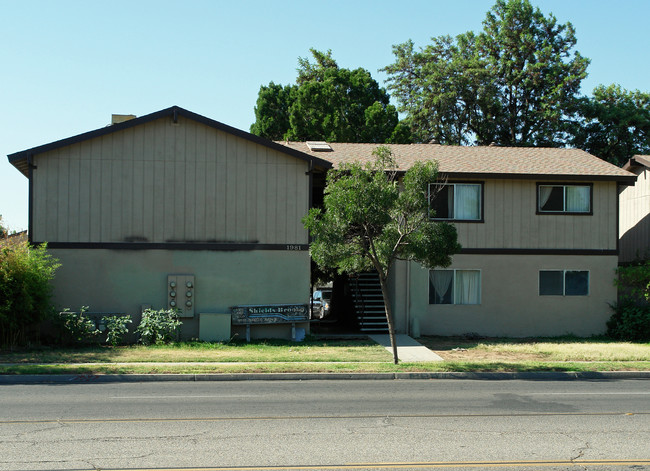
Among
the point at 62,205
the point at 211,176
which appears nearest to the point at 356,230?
the point at 211,176

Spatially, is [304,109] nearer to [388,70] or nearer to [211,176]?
[388,70]

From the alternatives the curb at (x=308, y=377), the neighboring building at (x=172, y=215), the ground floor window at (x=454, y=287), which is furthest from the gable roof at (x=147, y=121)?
the curb at (x=308, y=377)

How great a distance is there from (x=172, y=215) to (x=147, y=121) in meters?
2.96

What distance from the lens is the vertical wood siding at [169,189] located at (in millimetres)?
19609

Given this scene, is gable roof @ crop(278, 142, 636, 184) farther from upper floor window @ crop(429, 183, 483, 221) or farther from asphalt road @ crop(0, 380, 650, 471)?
asphalt road @ crop(0, 380, 650, 471)

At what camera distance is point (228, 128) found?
2003cm

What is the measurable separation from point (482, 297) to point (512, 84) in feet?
85.8

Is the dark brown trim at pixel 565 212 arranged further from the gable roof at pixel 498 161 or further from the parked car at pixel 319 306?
the parked car at pixel 319 306

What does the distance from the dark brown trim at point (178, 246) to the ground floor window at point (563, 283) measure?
8421mm

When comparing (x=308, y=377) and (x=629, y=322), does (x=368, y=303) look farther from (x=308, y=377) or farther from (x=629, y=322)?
(x=308, y=377)

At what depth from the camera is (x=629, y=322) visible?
71.2 ft

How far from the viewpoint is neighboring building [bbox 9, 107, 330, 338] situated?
1958 cm

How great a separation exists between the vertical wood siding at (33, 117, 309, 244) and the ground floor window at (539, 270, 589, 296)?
855 centimetres

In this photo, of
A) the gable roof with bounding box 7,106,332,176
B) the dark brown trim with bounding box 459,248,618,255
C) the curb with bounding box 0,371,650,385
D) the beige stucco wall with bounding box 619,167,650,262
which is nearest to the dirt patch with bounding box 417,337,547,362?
the curb with bounding box 0,371,650,385
